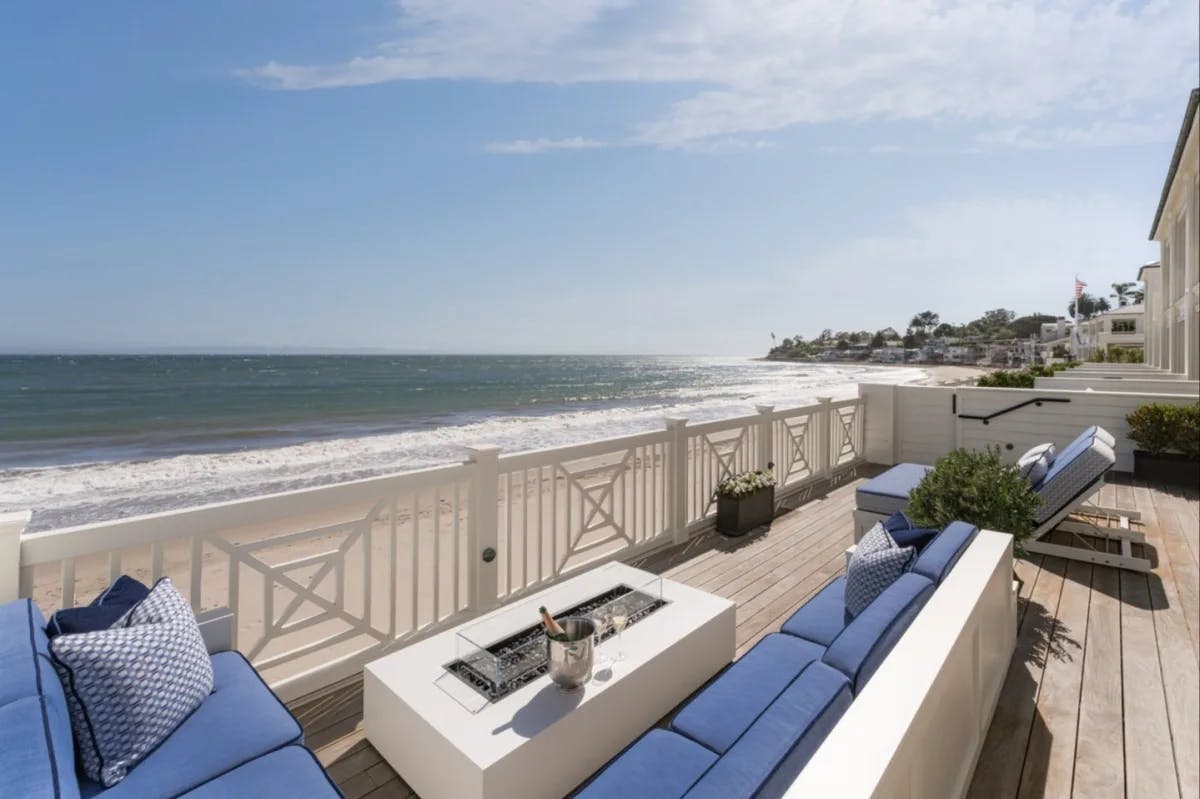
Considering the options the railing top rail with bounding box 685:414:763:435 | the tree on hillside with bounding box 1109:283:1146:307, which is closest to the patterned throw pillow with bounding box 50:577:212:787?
the railing top rail with bounding box 685:414:763:435

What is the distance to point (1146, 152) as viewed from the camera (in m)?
1.52

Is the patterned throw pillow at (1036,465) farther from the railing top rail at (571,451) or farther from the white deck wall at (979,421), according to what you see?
the white deck wall at (979,421)

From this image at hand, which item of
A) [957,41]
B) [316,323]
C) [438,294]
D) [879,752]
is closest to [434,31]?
[957,41]

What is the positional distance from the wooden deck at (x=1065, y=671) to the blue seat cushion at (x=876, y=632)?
2.28ft

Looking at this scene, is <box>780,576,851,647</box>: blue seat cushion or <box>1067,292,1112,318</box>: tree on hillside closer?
<box>780,576,851,647</box>: blue seat cushion

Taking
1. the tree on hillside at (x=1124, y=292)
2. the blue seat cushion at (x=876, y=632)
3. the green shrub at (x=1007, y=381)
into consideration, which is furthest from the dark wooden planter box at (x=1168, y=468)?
the tree on hillside at (x=1124, y=292)

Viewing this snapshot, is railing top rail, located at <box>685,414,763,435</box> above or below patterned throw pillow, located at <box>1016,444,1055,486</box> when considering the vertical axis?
above

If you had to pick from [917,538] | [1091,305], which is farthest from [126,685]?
[1091,305]

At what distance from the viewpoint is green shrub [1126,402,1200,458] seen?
5.25 metres

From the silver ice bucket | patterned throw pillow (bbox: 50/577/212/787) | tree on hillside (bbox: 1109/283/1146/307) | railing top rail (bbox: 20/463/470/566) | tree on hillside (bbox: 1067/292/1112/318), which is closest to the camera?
patterned throw pillow (bbox: 50/577/212/787)

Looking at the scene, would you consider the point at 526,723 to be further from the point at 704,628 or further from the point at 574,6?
the point at 574,6

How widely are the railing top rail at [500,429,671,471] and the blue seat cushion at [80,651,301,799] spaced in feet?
5.20

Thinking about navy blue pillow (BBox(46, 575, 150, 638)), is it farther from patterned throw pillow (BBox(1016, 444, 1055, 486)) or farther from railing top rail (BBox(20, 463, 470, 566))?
patterned throw pillow (BBox(1016, 444, 1055, 486))

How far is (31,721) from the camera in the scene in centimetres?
112
